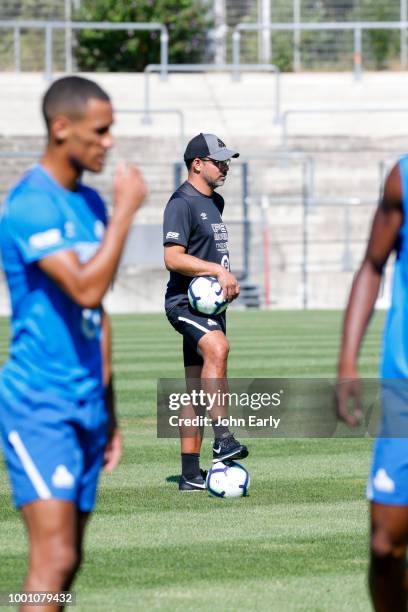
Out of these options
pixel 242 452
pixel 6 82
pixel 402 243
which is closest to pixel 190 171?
pixel 242 452

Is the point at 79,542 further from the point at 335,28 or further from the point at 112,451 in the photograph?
the point at 335,28

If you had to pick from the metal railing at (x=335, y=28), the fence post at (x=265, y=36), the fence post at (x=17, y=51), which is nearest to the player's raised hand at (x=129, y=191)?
the fence post at (x=17, y=51)

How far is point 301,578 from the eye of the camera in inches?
269

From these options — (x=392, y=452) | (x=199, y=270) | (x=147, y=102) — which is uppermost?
(x=147, y=102)

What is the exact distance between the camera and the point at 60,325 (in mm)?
4820

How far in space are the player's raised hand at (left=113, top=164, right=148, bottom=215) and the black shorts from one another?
4701mm

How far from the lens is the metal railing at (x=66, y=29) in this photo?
1476 inches

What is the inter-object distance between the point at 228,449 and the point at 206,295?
99cm

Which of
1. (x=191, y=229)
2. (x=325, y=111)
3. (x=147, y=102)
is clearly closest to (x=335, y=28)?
(x=325, y=111)

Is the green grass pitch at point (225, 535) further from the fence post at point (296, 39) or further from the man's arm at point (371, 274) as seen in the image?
the fence post at point (296, 39)

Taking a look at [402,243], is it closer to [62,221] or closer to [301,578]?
[62,221]

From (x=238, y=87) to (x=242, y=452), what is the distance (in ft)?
106

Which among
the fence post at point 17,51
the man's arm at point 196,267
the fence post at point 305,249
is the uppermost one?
the fence post at point 17,51

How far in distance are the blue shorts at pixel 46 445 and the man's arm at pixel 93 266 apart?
362mm
